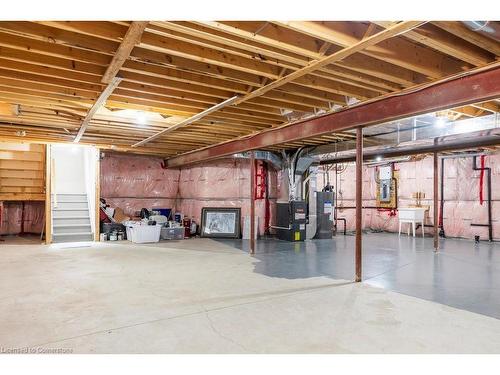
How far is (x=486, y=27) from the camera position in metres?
2.39

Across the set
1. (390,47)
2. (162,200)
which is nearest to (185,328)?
(390,47)

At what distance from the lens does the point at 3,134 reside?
6.76 m

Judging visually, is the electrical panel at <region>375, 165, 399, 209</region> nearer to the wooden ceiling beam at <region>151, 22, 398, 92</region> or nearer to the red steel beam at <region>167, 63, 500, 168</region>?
the red steel beam at <region>167, 63, 500, 168</region>

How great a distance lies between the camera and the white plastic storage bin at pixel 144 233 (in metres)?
7.95

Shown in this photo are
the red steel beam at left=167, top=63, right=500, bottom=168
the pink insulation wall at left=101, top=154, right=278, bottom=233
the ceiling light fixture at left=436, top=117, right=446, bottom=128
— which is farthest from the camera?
the pink insulation wall at left=101, top=154, right=278, bottom=233

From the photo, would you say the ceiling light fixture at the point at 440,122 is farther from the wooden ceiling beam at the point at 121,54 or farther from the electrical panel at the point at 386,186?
the electrical panel at the point at 386,186

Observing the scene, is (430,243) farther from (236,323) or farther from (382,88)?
(236,323)

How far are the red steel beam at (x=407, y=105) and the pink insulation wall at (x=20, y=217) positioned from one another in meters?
7.59

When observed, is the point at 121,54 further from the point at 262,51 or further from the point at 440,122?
the point at 440,122

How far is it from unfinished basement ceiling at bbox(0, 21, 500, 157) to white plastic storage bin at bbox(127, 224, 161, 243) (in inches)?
128

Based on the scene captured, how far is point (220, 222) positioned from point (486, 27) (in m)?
7.61

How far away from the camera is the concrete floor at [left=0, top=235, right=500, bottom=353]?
8.08ft

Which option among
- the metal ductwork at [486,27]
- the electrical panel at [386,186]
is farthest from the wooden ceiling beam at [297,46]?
the electrical panel at [386,186]

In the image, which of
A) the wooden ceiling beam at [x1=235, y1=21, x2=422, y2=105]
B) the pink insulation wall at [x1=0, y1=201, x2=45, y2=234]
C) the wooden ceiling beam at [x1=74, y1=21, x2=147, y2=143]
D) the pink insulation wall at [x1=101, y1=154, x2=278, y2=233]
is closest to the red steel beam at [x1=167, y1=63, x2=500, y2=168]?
the wooden ceiling beam at [x1=235, y1=21, x2=422, y2=105]
